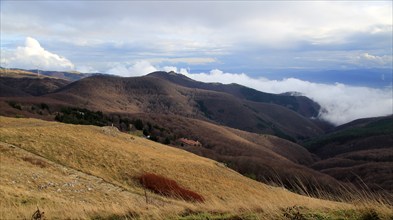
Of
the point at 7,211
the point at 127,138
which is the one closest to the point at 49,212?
the point at 7,211

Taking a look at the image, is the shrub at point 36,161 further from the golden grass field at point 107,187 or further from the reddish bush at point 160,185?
the reddish bush at point 160,185

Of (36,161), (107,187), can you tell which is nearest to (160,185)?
(107,187)

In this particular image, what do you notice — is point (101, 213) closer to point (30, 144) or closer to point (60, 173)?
point (60, 173)

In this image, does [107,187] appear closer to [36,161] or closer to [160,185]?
[160,185]

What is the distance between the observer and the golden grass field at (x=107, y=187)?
10898mm

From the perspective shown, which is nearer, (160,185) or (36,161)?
(36,161)

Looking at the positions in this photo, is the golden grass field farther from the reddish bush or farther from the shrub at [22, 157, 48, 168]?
the reddish bush

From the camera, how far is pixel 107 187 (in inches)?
1221

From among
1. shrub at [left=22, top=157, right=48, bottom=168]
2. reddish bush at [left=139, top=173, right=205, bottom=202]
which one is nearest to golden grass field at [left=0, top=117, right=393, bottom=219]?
shrub at [left=22, top=157, right=48, bottom=168]

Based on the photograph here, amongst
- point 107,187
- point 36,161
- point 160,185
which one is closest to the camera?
point 107,187

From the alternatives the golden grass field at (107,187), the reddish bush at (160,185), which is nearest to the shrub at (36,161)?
the golden grass field at (107,187)

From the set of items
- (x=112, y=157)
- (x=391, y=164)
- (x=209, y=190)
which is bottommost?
(x=391, y=164)

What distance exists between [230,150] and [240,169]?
61609 millimetres

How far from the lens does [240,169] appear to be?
123m
